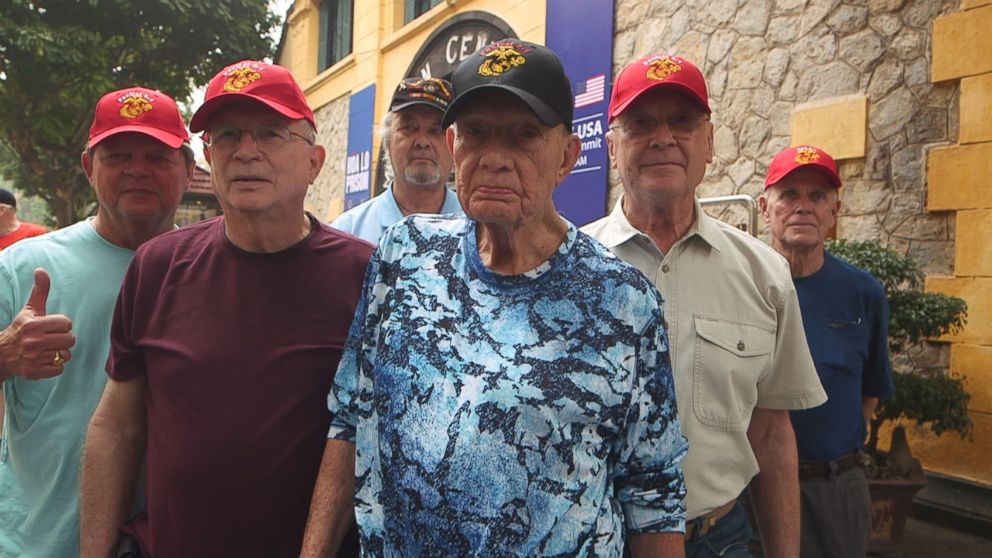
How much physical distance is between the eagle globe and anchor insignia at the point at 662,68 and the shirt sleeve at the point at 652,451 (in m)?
0.91

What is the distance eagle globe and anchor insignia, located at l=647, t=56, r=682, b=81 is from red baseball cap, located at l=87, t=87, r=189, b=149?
149 centimetres

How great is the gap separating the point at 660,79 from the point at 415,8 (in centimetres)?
1214

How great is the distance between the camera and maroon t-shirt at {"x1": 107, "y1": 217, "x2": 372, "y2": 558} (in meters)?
1.80

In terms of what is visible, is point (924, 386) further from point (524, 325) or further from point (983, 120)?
point (524, 325)

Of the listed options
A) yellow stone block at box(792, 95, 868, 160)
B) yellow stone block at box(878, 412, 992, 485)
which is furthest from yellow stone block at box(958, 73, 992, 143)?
yellow stone block at box(878, 412, 992, 485)

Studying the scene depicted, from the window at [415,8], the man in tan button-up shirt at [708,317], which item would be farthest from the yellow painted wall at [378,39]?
the man in tan button-up shirt at [708,317]

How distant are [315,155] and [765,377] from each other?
1420 millimetres

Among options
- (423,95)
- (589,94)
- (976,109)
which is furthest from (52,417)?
(589,94)

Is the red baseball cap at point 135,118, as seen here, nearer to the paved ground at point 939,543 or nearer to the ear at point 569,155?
the ear at point 569,155

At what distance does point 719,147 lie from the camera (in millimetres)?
6680

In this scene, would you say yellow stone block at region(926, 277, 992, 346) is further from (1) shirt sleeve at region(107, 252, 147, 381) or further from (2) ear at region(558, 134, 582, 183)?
(1) shirt sleeve at region(107, 252, 147, 381)

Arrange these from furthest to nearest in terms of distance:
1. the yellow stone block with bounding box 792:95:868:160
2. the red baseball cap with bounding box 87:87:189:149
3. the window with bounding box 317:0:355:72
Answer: the window with bounding box 317:0:355:72 → the yellow stone block with bounding box 792:95:868:160 → the red baseball cap with bounding box 87:87:189:149

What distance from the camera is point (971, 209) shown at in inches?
193

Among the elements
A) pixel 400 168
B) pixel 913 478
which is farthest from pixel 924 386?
pixel 400 168
